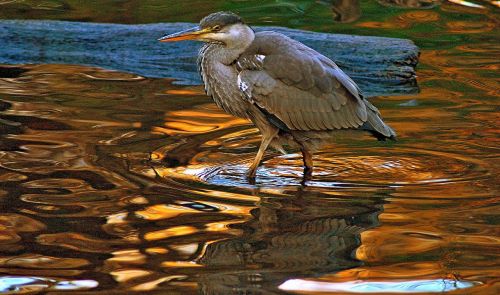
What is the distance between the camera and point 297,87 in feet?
25.3

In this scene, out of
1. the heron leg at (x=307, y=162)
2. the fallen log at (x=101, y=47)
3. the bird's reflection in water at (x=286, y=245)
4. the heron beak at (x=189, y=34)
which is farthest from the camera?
the fallen log at (x=101, y=47)

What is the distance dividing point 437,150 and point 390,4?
5978 mm

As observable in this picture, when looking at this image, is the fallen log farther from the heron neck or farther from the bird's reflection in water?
the bird's reflection in water

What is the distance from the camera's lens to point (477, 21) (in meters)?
13.5

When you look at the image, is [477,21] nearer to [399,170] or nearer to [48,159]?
[399,170]

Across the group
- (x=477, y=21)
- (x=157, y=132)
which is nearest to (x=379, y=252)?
(x=157, y=132)

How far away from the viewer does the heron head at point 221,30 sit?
768cm

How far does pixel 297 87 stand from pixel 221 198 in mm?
1067

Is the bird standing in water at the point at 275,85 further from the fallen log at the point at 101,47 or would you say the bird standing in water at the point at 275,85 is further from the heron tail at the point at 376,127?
the fallen log at the point at 101,47

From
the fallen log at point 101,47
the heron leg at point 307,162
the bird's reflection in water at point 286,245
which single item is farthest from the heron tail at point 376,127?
the fallen log at point 101,47

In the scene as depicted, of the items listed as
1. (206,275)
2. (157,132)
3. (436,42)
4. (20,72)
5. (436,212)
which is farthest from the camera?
(436,42)

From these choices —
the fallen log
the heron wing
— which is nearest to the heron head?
the heron wing

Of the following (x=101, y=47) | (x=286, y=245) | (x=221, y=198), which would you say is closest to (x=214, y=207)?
(x=221, y=198)

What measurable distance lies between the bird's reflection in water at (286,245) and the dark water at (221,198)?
0.01m
